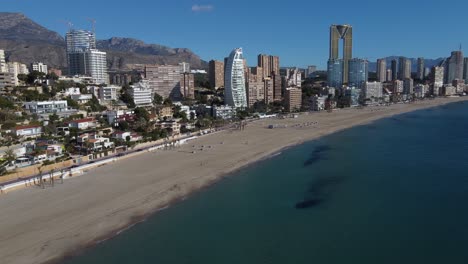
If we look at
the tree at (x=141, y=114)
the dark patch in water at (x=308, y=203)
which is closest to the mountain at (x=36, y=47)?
the tree at (x=141, y=114)

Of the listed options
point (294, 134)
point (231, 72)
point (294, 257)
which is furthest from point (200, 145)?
point (231, 72)

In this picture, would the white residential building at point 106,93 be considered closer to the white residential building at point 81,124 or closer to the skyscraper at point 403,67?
the white residential building at point 81,124

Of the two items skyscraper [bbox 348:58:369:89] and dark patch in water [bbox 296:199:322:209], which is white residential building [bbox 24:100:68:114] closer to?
dark patch in water [bbox 296:199:322:209]

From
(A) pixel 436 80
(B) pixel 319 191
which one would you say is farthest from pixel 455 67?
(B) pixel 319 191

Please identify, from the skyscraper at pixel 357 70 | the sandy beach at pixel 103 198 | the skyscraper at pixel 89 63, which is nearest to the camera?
the sandy beach at pixel 103 198

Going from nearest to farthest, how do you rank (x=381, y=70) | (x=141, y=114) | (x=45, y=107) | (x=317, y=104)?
1. (x=45, y=107)
2. (x=141, y=114)
3. (x=317, y=104)
4. (x=381, y=70)

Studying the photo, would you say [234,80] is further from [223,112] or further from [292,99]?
[292,99]

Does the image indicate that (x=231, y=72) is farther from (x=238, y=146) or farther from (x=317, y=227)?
(x=317, y=227)
